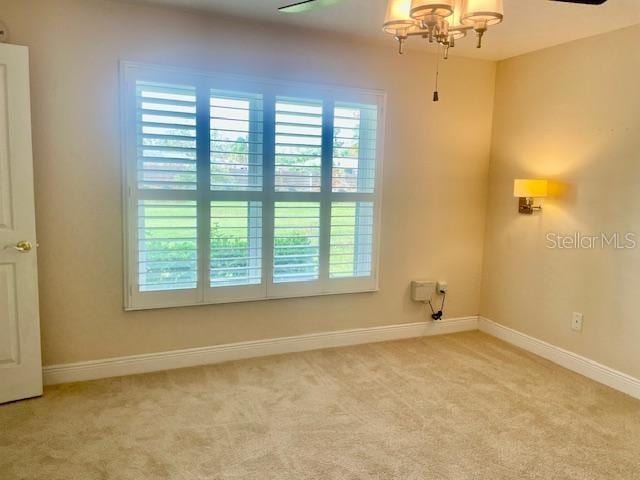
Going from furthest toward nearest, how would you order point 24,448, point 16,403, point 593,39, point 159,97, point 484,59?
point 484,59 < point 593,39 < point 159,97 < point 16,403 < point 24,448

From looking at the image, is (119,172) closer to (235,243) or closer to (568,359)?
(235,243)

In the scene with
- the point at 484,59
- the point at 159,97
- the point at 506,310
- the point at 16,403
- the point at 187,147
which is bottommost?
the point at 16,403

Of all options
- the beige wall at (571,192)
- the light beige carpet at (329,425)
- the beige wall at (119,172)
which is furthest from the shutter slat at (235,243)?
the beige wall at (571,192)

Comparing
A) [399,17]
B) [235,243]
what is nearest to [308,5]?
[399,17]

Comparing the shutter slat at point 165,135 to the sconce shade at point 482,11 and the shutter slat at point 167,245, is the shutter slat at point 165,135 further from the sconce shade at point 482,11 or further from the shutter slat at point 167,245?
the sconce shade at point 482,11

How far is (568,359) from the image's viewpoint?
3.48 metres

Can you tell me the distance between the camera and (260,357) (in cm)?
352

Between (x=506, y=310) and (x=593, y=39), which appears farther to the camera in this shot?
(x=506, y=310)

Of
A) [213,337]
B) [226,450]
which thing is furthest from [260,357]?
[226,450]

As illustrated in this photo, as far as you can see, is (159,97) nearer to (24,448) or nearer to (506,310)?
(24,448)

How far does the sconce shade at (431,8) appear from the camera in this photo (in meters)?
1.66

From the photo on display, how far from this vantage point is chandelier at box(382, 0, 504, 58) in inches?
66.7

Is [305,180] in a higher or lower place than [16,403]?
higher

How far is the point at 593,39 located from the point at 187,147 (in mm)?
2862
